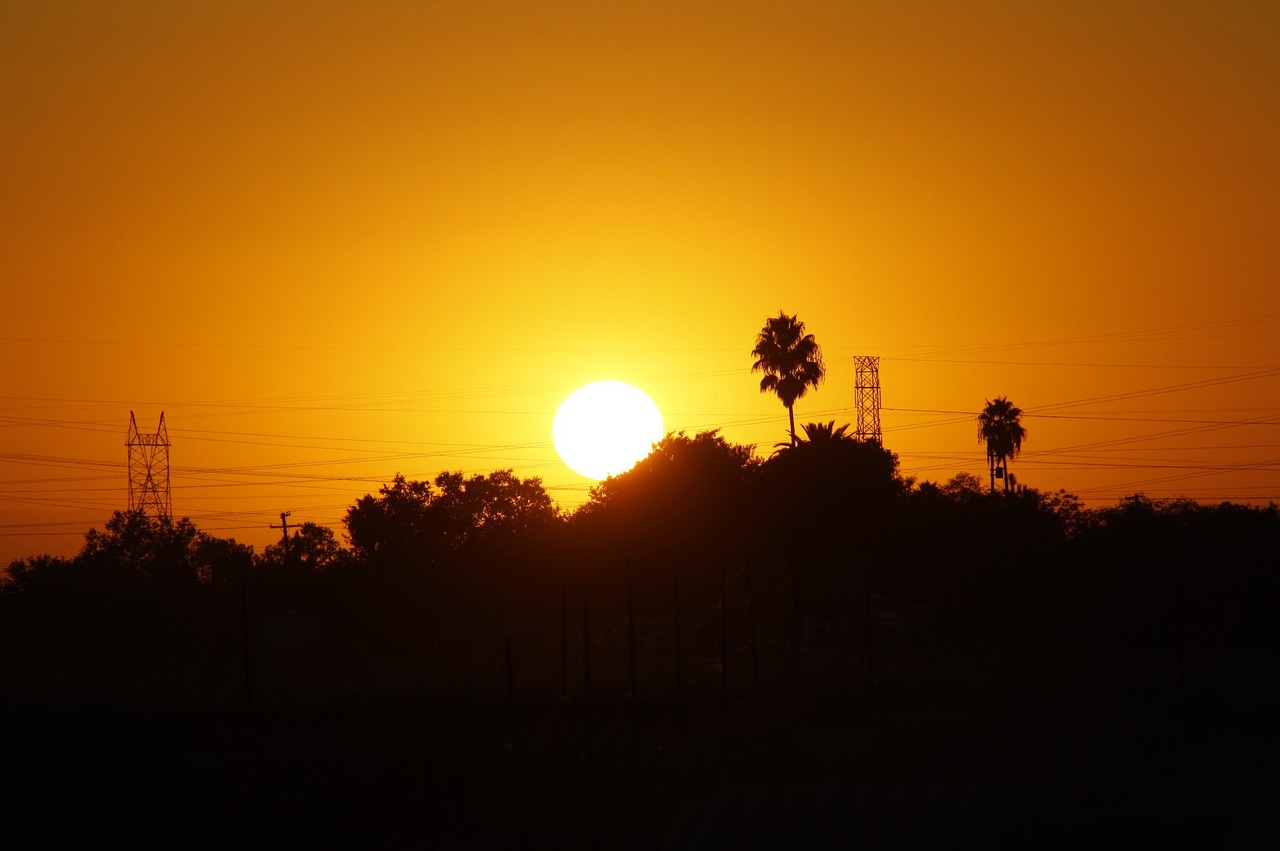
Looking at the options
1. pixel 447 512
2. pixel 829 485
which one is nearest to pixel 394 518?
pixel 447 512

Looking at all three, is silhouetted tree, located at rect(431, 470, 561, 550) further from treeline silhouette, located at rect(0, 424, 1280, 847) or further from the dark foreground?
the dark foreground

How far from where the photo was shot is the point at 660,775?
51.0 feet

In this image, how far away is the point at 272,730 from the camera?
18.7m

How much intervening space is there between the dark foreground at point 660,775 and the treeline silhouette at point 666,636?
4.2 inches

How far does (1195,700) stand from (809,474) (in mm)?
33720

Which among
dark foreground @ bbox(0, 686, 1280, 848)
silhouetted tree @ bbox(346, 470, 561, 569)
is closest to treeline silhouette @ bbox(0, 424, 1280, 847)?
dark foreground @ bbox(0, 686, 1280, 848)

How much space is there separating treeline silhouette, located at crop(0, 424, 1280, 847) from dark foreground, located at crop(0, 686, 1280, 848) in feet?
0.35

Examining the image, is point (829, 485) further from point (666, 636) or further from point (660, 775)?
point (660, 775)

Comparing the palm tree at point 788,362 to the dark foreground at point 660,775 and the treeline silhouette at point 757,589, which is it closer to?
the treeline silhouette at point 757,589

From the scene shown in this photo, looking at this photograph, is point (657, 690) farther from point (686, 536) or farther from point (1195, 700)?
point (686, 536)

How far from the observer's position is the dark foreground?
8.80 m

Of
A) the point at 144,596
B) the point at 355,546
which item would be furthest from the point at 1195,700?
the point at 355,546

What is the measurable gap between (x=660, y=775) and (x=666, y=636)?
16540mm

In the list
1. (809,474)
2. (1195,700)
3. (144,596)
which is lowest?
(1195,700)
